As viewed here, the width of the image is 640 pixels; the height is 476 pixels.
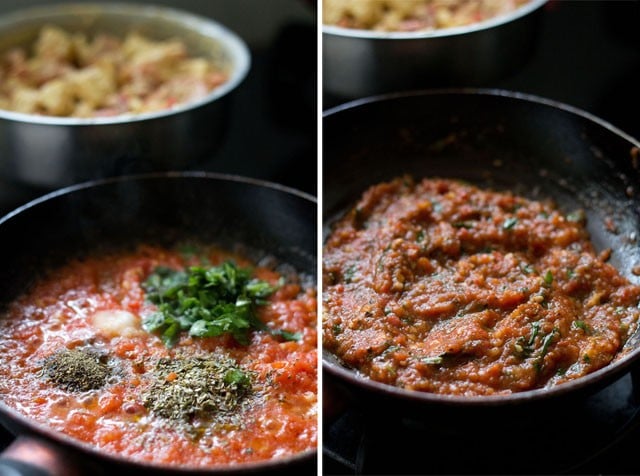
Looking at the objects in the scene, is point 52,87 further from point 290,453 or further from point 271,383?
point 290,453

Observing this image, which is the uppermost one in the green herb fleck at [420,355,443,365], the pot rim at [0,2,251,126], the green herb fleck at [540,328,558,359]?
the pot rim at [0,2,251,126]

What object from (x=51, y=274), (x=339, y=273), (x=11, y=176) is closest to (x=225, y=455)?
(x=339, y=273)

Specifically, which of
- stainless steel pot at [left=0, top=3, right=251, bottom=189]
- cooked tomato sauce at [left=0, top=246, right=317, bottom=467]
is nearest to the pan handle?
cooked tomato sauce at [left=0, top=246, right=317, bottom=467]

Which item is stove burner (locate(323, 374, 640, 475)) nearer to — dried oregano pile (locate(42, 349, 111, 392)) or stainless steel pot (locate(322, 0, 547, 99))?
dried oregano pile (locate(42, 349, 111, 392))

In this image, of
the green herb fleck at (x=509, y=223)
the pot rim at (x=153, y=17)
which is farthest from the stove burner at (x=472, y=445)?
the pot rim at (x=153, y=17)

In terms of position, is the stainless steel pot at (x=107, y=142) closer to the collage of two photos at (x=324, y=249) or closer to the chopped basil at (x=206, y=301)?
the collage of two photos at (x=324, y=249)

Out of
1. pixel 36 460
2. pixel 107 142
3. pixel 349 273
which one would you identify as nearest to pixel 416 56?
pixel 349 273

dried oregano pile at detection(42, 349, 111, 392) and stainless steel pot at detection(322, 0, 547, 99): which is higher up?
stainless steel pot at detection(322, 0, 547, 99)
